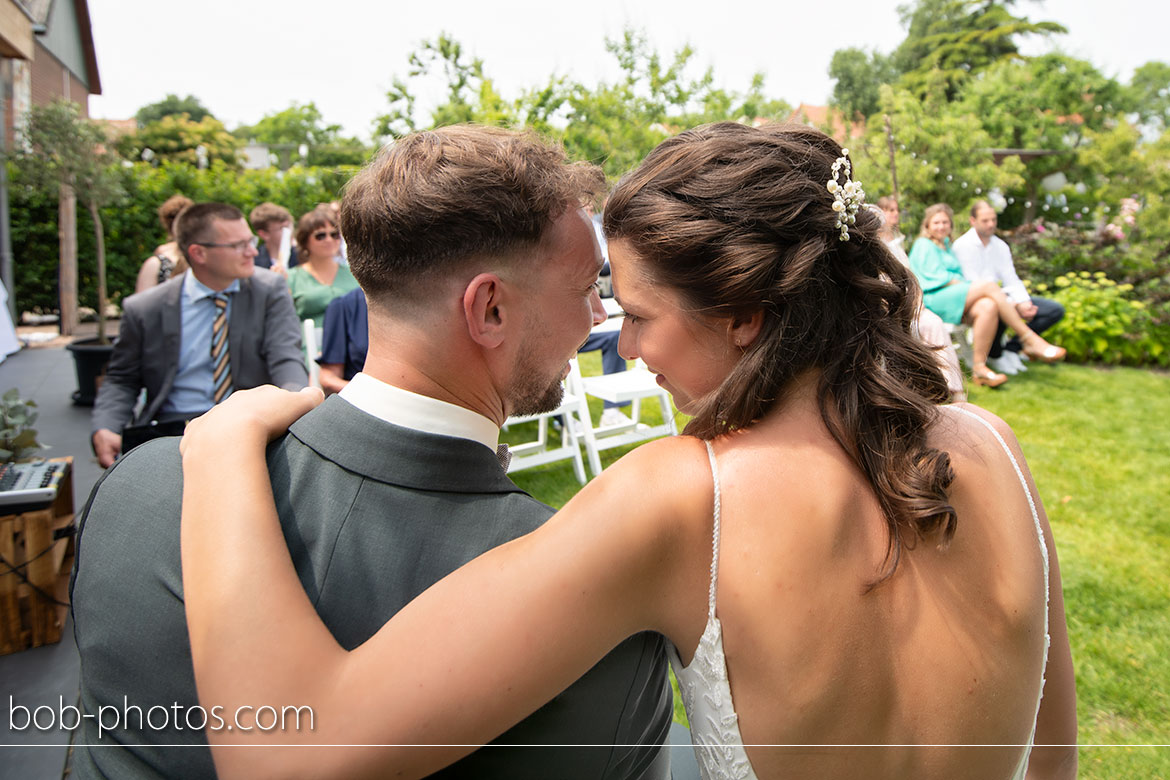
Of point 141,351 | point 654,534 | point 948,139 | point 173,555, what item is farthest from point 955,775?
point 948,139

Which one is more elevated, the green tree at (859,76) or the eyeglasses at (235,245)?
the green tree at (859,76)

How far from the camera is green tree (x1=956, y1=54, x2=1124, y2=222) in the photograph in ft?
63.6

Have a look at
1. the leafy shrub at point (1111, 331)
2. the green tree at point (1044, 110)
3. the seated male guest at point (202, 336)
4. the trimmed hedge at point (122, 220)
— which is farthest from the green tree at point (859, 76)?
the seated male guest at point (202, 336)

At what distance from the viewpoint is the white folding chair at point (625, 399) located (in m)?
6.40

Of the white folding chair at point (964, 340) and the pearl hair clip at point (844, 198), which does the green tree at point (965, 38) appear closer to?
the white folding chair at point (964, 340)

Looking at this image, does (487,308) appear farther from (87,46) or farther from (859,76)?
(859,76)

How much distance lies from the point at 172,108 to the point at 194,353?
9131 cm

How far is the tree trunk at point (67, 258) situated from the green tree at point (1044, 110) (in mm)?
20110

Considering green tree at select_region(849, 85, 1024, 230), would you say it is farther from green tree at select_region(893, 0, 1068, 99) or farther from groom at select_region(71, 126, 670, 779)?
green tree at select_region(893, 0, 1068, 99)

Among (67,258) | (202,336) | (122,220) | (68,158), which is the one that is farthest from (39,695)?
(122,220)

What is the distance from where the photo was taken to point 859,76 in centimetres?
6431

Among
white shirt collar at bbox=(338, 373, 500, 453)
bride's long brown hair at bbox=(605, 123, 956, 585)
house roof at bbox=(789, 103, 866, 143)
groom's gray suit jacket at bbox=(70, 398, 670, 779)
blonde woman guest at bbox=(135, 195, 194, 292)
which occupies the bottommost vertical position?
blonde woman guest at bbox=(135, 195, 194, 292)

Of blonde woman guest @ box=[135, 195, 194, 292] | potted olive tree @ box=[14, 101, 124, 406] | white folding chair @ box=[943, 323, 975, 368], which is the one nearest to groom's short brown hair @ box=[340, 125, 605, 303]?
blonde woman guest @ box=[135, 195, 194, 292]

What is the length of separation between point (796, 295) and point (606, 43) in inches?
743
